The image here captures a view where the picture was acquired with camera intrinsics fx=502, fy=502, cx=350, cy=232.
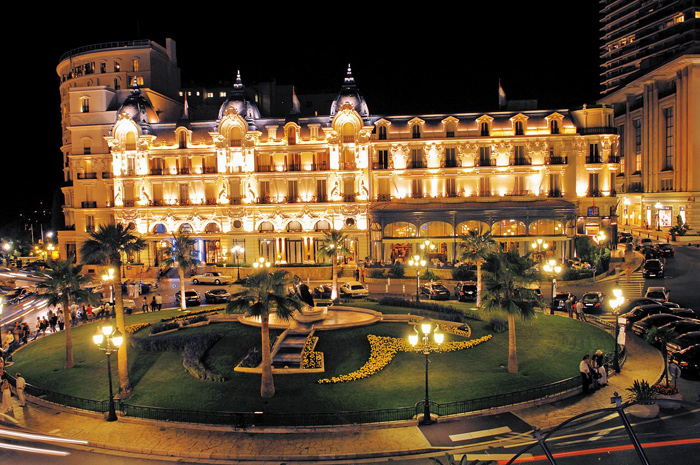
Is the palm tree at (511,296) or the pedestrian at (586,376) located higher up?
the palm tree at (511,296)

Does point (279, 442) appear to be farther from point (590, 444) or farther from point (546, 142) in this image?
point (546, 142)

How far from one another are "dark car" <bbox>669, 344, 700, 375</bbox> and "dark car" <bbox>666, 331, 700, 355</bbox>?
62.8 inches

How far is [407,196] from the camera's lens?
2500 inches

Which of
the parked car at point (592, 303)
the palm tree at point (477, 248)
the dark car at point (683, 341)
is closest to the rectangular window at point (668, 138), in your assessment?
the parked car at point (592, 303)

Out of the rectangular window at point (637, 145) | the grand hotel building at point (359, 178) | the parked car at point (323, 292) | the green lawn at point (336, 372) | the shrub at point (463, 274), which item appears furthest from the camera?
the rectangular window at point (637, 145)

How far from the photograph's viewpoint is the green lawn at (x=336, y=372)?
22781 mm

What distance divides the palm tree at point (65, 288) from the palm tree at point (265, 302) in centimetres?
1251

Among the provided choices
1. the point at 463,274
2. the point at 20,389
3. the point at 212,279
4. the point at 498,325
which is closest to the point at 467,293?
the point at 463,274

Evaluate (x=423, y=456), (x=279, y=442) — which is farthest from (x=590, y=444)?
(x=279, y=442)

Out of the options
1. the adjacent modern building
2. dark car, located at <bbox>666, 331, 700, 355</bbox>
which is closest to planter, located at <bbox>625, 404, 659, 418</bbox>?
dark car, located at <bbox>666, 331, 700, 355</bbox>

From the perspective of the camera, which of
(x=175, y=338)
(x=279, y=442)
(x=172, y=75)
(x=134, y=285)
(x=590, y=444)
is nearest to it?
→ (x=590, y=444)

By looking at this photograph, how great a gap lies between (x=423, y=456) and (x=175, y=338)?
18.8m

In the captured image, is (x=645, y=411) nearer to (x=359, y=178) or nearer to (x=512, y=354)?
(x=512, y=354)

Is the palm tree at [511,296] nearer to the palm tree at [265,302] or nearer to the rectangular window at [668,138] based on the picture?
the palm tree at [265,302]
